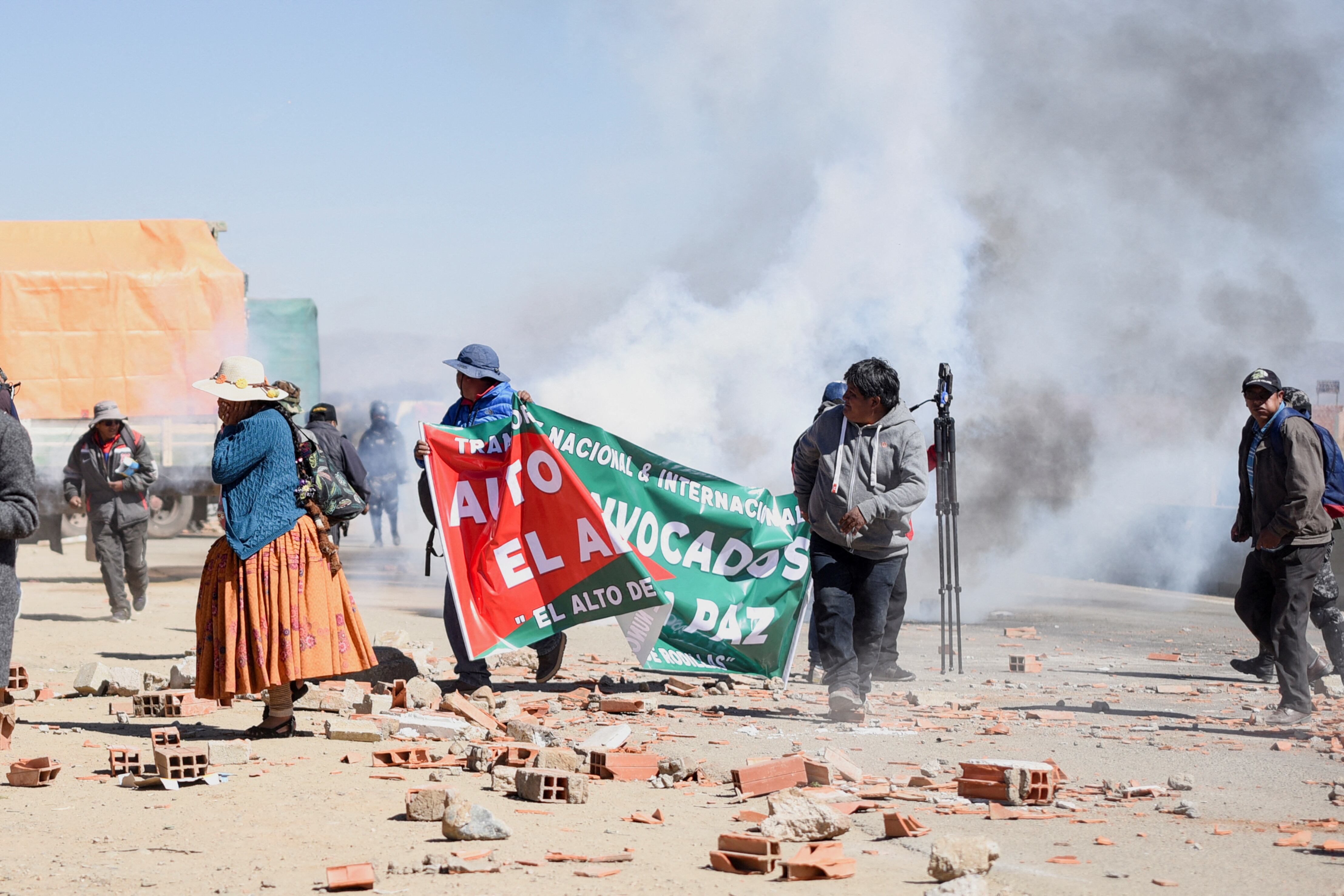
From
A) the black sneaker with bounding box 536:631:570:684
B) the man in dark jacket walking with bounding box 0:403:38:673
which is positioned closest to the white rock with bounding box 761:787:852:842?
the man in dark jacket walking with bounding box 0:403:38:673

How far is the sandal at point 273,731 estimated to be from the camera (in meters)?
7.07

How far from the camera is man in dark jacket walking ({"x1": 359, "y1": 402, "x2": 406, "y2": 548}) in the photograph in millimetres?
23688

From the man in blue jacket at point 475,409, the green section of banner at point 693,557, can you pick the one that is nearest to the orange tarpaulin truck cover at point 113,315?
the man in blue jacket at point 475,409

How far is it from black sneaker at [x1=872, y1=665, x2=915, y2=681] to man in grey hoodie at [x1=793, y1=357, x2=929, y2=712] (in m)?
1.73

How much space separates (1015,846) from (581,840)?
1490 millimetres

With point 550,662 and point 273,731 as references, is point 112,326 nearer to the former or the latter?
point 550,662

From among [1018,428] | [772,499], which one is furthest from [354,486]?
[1018,428]

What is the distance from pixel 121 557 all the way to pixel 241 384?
22.1 feet

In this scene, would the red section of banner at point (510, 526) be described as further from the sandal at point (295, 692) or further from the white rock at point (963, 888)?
the white rock at point (963, 888)

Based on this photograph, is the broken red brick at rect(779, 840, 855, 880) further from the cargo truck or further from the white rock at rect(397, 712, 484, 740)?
the cargo truck

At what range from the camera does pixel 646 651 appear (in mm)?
8695

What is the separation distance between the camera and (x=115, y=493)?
42.0 feet

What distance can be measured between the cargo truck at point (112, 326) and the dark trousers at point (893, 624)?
11676mm

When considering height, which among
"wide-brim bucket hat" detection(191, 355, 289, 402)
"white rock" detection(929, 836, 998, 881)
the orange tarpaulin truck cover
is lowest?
"white rock" detection(929, 836, 998, 881)
